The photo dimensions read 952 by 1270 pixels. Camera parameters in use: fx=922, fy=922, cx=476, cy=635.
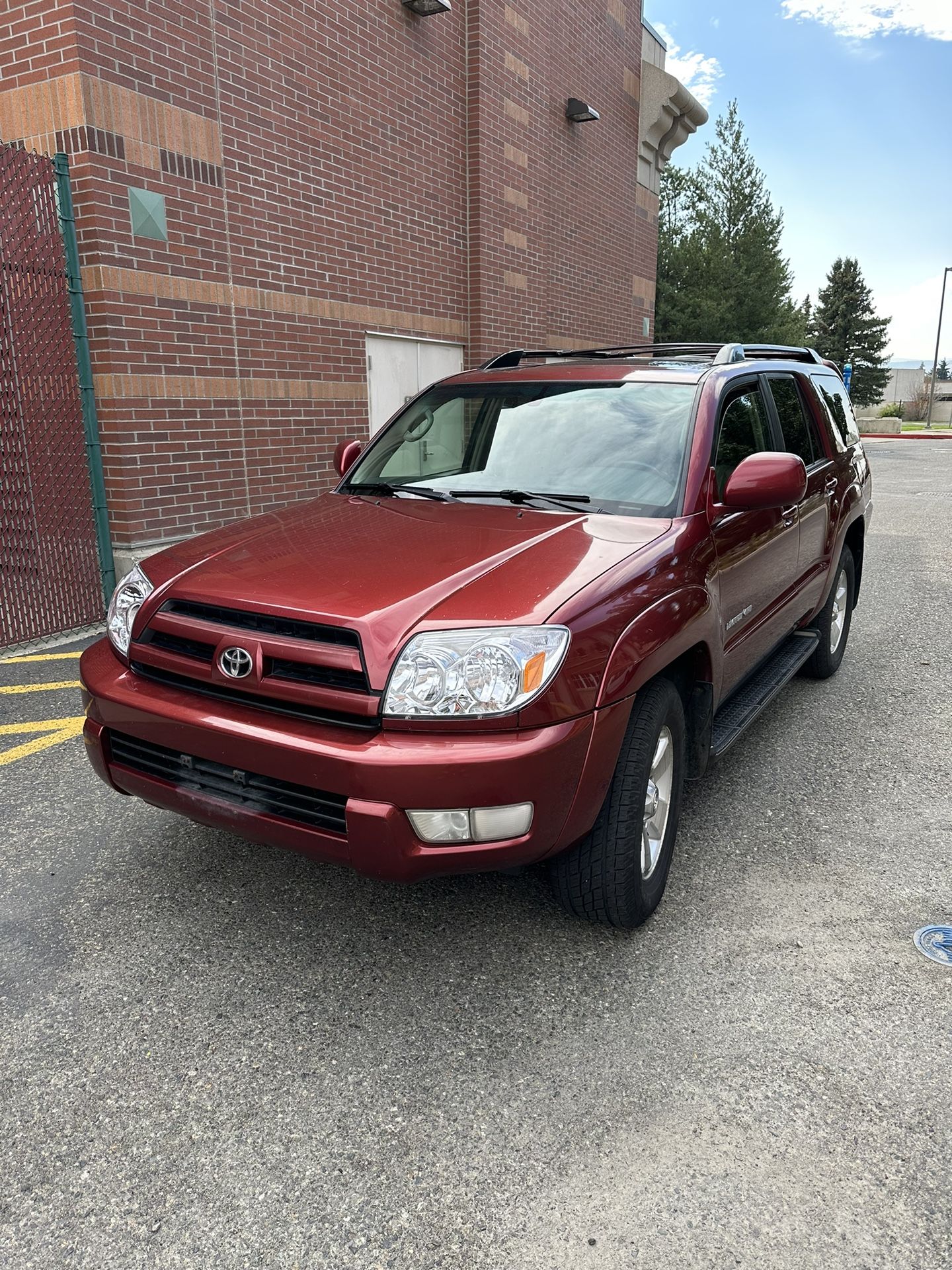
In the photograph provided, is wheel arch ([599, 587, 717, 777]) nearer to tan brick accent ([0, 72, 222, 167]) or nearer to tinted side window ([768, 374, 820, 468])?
tinted side window ([768, 374, 820, 468])

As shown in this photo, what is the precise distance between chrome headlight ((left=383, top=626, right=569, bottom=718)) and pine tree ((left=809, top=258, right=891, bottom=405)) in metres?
73.1

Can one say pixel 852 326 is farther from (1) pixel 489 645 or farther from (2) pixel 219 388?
(1) pixel 489 645

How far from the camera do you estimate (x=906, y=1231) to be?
190 cm

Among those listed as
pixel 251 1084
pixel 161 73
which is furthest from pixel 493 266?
pixel 251 1084

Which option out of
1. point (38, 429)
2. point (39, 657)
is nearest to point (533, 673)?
point (39, 657)

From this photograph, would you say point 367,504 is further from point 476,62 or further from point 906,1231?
point 476,62

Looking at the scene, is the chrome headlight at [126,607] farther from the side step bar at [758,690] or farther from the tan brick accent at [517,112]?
the tan brick accent at [517,112]

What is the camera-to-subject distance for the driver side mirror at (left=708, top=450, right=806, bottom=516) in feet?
10.6

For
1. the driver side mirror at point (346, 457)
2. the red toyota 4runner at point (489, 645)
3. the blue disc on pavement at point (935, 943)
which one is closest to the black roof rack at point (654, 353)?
the red toyota 4runner at point (489, 645)

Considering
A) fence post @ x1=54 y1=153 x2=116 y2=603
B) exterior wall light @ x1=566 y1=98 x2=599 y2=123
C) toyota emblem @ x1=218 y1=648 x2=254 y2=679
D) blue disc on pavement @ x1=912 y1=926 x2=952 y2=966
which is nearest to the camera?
toyota emblem @ x1=218 y1=648 x2=254 y2=679

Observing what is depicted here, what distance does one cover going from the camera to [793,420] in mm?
4586

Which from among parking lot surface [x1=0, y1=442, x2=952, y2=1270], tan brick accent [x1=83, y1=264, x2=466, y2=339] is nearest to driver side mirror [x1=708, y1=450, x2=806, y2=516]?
parking lot surface [x1=0, y1=442, x2=952, y2=1270]

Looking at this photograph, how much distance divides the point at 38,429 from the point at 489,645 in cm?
502

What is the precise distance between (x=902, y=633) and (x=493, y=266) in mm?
6868
